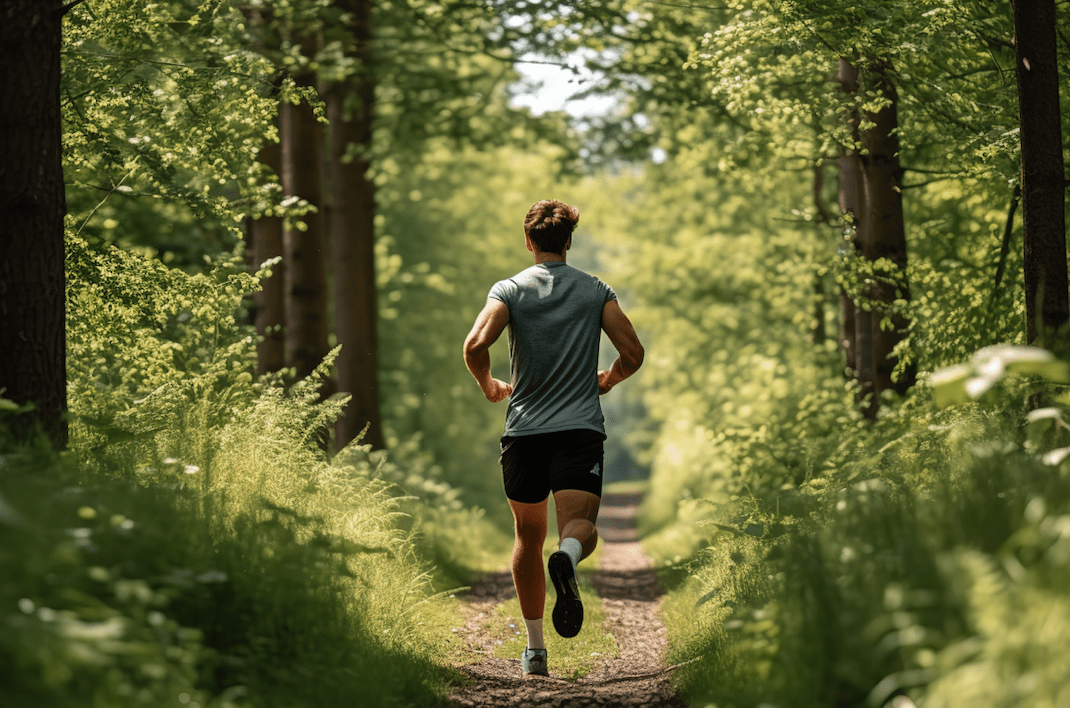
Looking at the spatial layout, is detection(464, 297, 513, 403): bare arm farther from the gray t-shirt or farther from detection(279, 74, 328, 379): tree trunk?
detection(279, 74, 328, 379): tree trunk

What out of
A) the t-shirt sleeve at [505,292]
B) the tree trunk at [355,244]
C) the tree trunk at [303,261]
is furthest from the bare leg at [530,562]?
the tree trunk at [355,244]

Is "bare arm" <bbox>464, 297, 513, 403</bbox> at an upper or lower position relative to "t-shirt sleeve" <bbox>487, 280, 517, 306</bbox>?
lower

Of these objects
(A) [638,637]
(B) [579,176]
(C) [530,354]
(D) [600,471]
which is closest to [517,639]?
(A) [638,637]

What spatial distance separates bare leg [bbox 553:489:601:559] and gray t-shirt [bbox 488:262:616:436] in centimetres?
36

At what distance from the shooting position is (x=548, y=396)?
4.87 meters

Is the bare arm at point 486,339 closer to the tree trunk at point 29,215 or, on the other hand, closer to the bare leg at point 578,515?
the bare leg at point 578,515

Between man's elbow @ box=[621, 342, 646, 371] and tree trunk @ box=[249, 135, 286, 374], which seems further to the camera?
tree trunk @ box=[249, 135, 286, 374]

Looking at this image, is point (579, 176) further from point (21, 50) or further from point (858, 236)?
point (21, 50)

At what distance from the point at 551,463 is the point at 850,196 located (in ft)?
21.3

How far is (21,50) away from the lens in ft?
12.8

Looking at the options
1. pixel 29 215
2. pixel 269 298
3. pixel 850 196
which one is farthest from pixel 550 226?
pixel 850 196

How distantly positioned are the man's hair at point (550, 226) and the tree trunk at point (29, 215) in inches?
96.1

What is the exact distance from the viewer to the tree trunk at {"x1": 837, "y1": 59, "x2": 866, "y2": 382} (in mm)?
7852

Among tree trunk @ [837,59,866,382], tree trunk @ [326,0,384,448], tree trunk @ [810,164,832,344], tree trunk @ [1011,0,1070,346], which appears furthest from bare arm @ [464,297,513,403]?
tree trunk @ [810,164,832,344]
